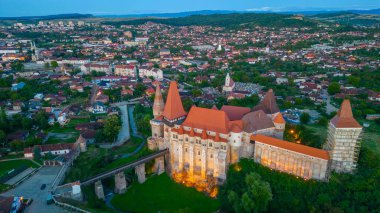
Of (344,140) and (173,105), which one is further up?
(173,105)

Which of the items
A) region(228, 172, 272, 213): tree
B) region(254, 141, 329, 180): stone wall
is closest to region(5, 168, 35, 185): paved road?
region(228, 172, 272, 213): tree

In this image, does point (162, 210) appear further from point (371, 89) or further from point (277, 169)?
point (371, 89)

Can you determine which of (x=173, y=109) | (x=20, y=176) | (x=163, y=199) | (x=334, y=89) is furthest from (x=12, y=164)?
(x=334, y=89)

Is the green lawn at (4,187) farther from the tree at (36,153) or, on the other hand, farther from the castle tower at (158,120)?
the castle tower at (158,120)

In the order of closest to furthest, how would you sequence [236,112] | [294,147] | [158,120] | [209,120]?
[294,147] < [209,120] < [236,112] < [158,120]

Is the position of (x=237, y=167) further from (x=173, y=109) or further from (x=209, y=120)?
(x=173, y=109)

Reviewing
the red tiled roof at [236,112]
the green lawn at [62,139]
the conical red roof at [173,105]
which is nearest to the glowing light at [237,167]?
the red tiled roof at [236,112]

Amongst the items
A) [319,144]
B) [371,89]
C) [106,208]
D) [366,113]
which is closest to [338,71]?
[371,89]
